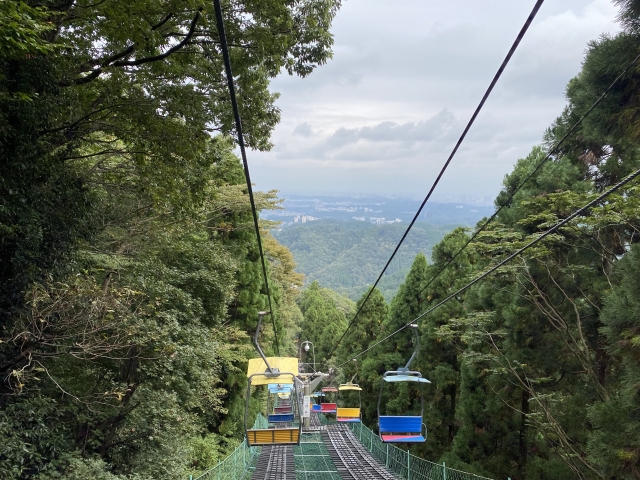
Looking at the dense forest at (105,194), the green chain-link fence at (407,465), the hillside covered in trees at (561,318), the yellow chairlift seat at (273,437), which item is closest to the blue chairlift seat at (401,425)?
the green chain-link fence at (407,465)

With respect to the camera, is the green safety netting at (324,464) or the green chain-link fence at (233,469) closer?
the green chain-link fence at (233,469)

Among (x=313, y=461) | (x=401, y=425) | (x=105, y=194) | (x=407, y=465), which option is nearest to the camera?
(x=105, y=194)

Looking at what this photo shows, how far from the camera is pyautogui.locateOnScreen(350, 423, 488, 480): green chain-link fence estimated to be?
854cm

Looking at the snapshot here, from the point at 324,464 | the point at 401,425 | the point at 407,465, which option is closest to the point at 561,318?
the point at 401,425

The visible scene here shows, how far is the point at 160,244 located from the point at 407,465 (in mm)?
7423

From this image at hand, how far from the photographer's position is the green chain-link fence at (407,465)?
854 cm

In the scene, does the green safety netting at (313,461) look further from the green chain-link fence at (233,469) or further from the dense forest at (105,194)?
the dense forest at (105,194)

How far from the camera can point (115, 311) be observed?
6023mm

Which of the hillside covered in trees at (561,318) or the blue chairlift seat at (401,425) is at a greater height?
the hillside covered in trees at (561,318)

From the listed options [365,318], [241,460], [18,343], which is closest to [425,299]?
[365,318]

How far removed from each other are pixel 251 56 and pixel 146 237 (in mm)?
4541

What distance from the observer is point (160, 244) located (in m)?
8.62

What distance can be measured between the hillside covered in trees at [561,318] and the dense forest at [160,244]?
4 cm

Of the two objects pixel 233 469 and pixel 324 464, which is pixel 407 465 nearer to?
pixel 233 469
